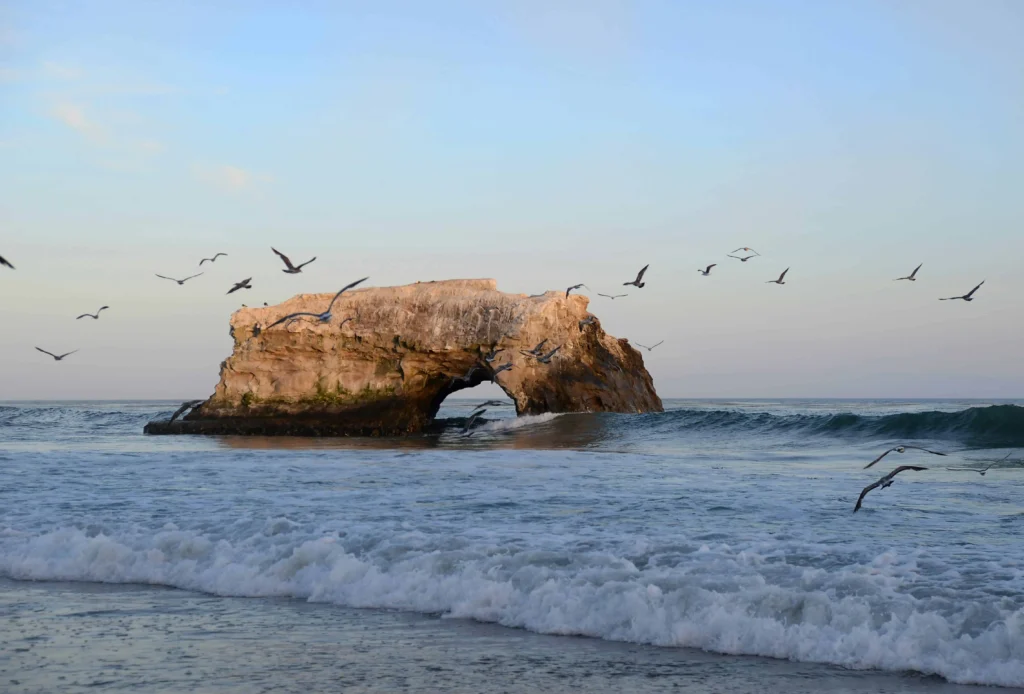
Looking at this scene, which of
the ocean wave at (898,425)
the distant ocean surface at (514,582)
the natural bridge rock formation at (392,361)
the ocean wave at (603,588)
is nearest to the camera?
the distant ocean surface at (514,582)

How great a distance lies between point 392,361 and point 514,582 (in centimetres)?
2738

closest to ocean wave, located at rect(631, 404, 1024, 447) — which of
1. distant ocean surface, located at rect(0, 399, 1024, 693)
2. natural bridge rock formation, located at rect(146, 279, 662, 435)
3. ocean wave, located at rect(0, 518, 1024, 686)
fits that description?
natural bridge rock formation, located at rect(146, 279, 662, 435)

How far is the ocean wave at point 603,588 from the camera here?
6.58m

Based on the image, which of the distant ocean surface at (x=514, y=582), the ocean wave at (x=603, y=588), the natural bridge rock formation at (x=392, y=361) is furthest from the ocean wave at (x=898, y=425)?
the ocean wave at (x=603, y=588)

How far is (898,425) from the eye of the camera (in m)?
27.2

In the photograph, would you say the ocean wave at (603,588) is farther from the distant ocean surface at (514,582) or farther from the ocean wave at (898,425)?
the ocean wave at (898,425)

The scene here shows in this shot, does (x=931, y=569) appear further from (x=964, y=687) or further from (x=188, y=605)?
(x=188, y=605)

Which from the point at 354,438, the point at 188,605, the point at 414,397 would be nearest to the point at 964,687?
the point at 188,605

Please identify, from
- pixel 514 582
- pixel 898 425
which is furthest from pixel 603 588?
pixel 898 425

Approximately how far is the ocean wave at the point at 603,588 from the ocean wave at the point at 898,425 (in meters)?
18.4

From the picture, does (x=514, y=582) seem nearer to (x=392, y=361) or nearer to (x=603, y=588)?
(x=603, y=588)

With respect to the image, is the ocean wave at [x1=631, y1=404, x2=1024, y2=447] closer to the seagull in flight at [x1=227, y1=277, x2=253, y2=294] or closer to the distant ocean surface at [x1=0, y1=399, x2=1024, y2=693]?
the distant ocean surface at [x1=0, y1=399, x2=1024, y2=693]

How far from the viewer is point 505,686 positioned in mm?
5836

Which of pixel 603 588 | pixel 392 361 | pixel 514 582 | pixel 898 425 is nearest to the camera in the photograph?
pixel 603 588
